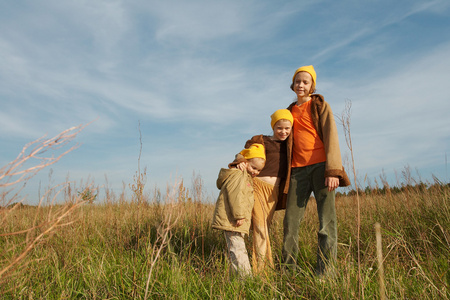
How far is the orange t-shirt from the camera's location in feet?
10.8

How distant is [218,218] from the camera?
129 inches

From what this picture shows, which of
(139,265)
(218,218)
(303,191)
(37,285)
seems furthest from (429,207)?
(37,285)

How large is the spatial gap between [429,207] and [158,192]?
4.20 meters

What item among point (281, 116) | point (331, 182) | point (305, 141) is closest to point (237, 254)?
point (331, 182)

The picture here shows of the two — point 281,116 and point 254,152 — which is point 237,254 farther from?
point 281,116

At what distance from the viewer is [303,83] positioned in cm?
347

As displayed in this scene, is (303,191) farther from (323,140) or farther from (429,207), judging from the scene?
(429,207)

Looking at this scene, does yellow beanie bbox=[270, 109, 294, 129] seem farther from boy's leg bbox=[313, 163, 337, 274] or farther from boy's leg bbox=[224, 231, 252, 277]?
boy's leg bbox=[224, 231, 252, 277]

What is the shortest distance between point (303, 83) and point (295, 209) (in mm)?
1305

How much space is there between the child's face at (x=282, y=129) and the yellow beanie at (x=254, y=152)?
8.7 inches

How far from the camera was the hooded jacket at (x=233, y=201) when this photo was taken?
3.23 m

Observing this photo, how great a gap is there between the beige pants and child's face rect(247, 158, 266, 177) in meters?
0.12

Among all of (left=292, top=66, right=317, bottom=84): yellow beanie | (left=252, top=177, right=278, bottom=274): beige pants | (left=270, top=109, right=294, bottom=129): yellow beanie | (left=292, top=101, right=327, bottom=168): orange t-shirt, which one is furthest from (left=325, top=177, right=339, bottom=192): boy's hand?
(left=292, top=66, right=317, bottom=84): yellow beanie

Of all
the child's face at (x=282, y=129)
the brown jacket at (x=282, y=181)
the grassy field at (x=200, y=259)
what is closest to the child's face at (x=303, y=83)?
the child's face at (x=282, y=129)
